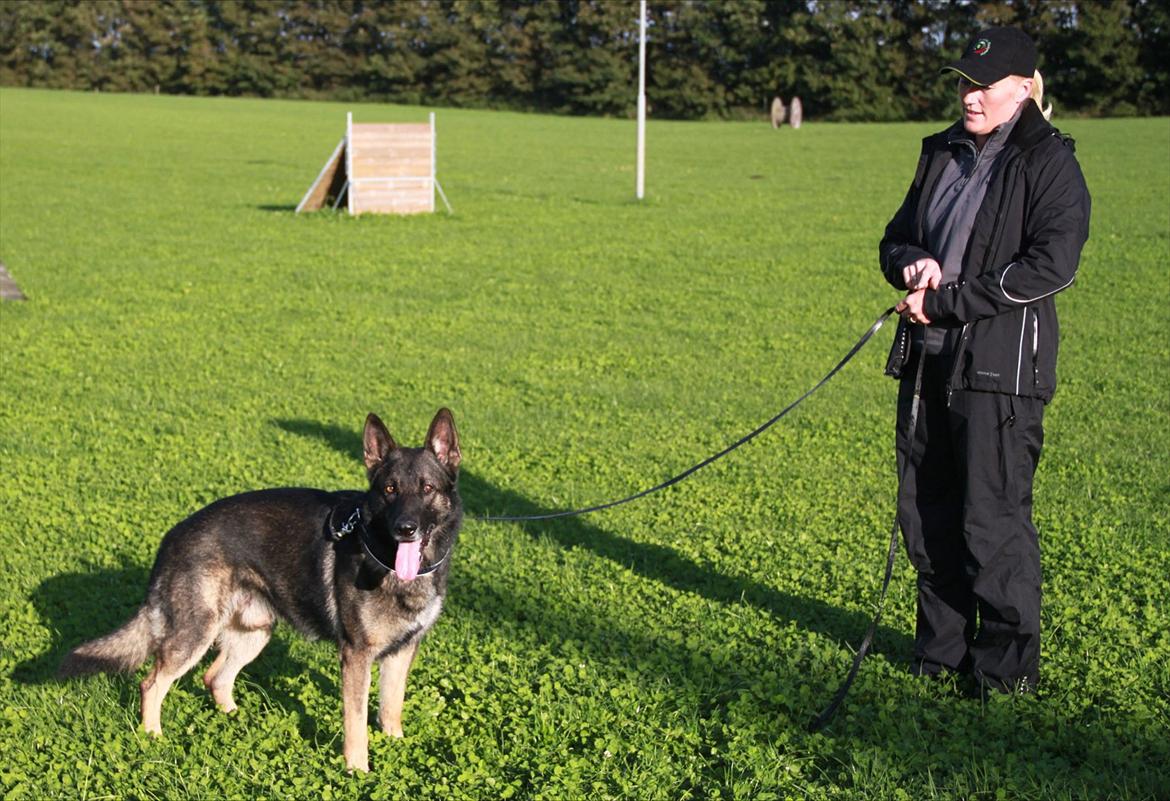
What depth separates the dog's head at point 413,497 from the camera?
4258 millimetres

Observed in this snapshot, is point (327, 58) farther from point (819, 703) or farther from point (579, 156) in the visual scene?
point (819, 703)

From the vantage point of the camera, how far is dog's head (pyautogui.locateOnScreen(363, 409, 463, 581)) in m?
4.26

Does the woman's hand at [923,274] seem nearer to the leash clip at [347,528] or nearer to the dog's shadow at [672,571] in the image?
the dog's shadow at [672,571]

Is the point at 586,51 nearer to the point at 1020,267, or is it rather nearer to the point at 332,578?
the point at 1020,267

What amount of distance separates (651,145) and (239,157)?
1602cm

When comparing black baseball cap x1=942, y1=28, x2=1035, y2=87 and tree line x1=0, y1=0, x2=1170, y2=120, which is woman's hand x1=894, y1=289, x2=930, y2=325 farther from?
tree line x1=0, y1=0, x2=1170, y2=120

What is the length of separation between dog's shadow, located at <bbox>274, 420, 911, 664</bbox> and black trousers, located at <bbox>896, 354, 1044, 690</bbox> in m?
0.43

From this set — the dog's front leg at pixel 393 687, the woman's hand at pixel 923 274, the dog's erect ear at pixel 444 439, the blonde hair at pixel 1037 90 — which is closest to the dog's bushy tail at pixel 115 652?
the dog's front leg at pixel 393 687

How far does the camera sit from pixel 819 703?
16.1ft

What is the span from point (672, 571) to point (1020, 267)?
9.20 feet

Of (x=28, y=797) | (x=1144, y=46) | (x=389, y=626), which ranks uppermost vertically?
(x=1144, y=46)

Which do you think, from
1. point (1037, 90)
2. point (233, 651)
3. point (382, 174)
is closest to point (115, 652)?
point (233, 651)

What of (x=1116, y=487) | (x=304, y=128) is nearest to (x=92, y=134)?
(x=304, y=128)

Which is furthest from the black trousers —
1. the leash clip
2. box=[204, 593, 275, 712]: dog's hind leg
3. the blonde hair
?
box=[204, 593, 275, 712]: dog's hind leg
